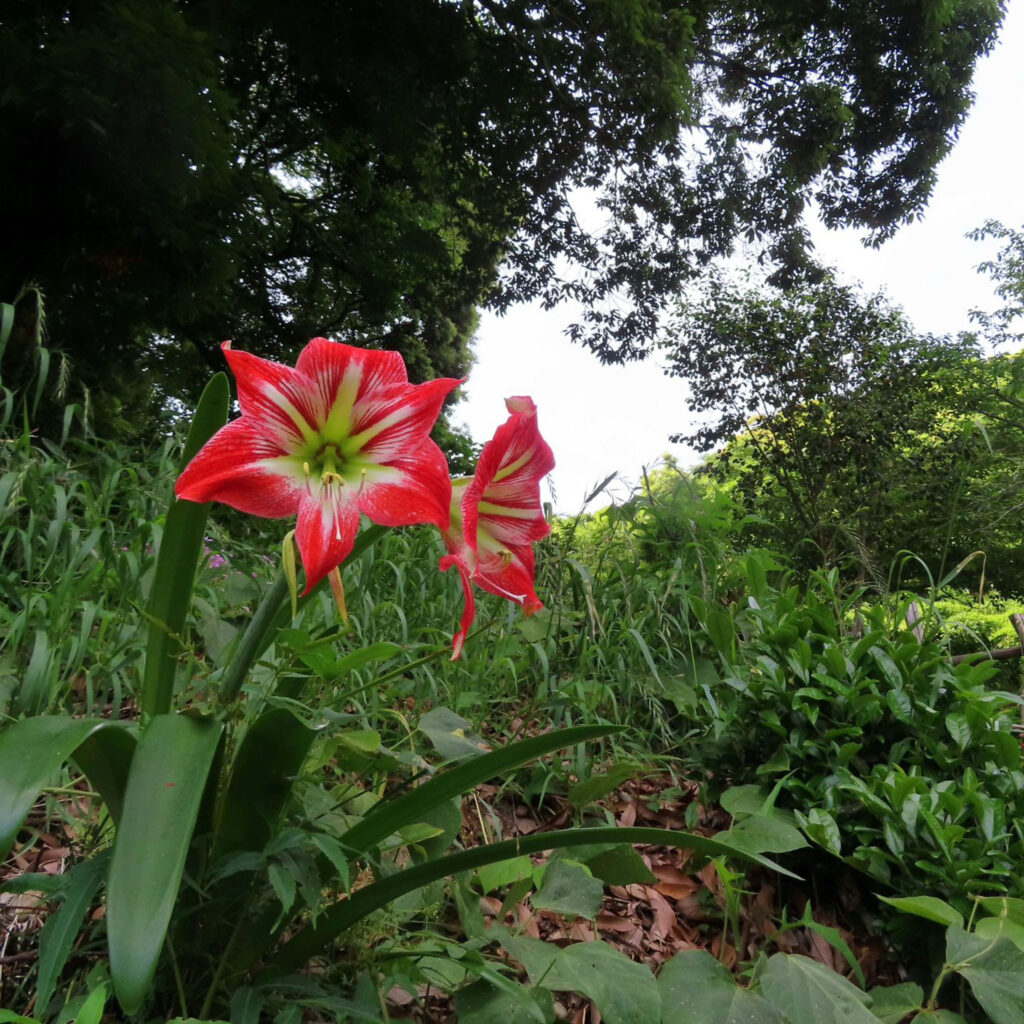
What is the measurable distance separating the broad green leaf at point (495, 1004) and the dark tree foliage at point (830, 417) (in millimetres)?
6485

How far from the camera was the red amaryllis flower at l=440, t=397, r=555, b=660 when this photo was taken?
0.84 m

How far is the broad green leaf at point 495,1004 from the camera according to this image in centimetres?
91

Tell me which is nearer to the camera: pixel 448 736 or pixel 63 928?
pixel 63 928

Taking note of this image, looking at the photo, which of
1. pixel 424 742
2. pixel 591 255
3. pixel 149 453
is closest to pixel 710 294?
pixel 591 255

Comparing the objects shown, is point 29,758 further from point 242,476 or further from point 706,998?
point 706,998

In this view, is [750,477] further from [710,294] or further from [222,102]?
[222,102]

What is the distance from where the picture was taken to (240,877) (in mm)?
914

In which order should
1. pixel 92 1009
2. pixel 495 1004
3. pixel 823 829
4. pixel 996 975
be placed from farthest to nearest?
pixel 823 829
pixel 996 975
pixel 495 1004
pixel 92 1009

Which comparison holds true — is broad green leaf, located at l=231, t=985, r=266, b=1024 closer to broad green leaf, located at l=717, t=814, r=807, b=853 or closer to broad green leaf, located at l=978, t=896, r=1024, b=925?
broad green leaf, located at l=717, t=814, r=807, b=853

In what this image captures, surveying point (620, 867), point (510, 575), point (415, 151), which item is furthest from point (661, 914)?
point (415, 151)

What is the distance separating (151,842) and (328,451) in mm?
416

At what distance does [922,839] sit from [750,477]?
667 cm

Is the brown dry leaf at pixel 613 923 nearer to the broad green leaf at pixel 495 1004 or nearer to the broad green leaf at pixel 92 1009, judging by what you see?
the broad green leaf at pixel 495 1004

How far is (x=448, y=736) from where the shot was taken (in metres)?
1.11
